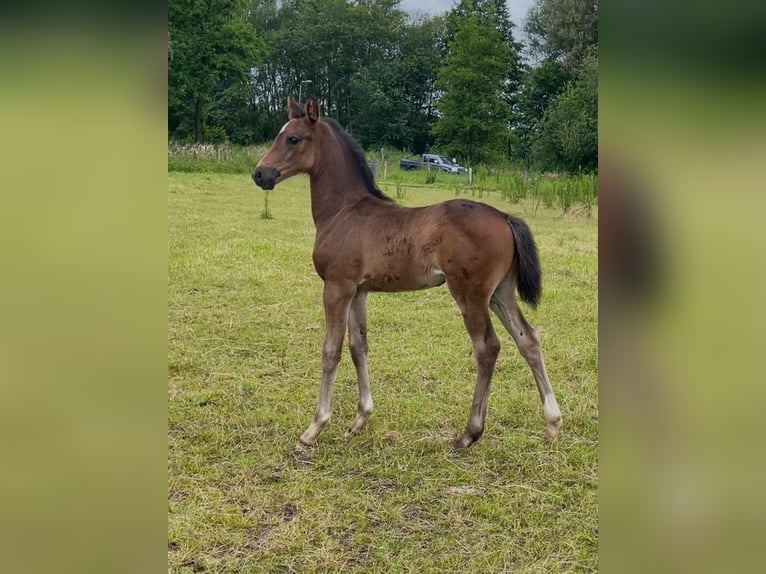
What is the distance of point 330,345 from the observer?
341 centimetres

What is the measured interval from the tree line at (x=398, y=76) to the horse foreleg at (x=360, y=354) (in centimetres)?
129

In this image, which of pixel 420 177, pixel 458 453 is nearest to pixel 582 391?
pixel 458 453

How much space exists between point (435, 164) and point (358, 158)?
1.23 m

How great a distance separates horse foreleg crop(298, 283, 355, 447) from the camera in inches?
132

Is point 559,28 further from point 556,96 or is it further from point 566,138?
point 566,138

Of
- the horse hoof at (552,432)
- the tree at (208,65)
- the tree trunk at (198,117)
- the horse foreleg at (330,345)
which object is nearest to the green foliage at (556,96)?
the horse hoof at (552,432)

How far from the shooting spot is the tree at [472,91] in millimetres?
3826

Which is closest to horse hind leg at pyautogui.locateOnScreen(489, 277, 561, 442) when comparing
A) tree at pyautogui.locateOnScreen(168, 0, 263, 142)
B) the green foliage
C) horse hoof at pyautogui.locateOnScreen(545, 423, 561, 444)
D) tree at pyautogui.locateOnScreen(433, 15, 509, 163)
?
horse hoof at pyautogui.locateOnScreen(545, 423, 561, 444)

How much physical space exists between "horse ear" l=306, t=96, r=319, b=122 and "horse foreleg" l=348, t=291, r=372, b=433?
1073mm

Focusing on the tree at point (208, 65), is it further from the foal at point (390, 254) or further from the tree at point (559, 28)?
the tree at point (559, 28)
